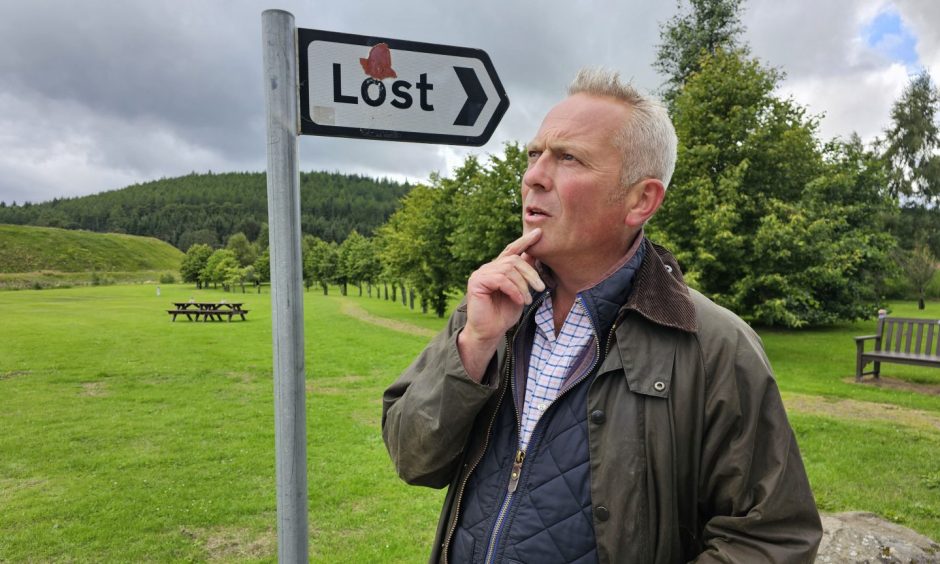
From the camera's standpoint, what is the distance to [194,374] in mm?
14422

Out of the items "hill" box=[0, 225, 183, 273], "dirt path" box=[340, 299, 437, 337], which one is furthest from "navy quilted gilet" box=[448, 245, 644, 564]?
"hill" box=[0, 225, 183, 273]

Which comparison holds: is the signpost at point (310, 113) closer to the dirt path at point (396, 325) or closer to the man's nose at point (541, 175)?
the man's nose at point (541, 175)

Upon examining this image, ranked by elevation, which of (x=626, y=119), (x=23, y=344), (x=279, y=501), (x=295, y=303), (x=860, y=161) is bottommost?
(x=23, y=344)

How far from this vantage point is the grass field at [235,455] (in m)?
5.13

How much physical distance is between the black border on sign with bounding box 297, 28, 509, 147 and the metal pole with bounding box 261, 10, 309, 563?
0.13 feet

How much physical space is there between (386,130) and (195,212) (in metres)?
182

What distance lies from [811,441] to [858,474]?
1.31m

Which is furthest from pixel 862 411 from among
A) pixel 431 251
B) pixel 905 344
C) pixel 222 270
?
pixel 222 270

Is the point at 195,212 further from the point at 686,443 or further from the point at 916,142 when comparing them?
the point at 686,443

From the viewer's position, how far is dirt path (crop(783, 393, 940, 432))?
8898 mm

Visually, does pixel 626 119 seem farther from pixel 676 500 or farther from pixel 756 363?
pixel 676 500

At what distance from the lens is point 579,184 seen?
67.6 inches

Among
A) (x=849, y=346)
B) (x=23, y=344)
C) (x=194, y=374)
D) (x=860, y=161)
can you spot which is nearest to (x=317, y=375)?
(x=194, y=374)

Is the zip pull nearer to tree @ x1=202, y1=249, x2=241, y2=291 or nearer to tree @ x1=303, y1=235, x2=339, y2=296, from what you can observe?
tree @ x1=303, y1=235, x2=339, y2=296
